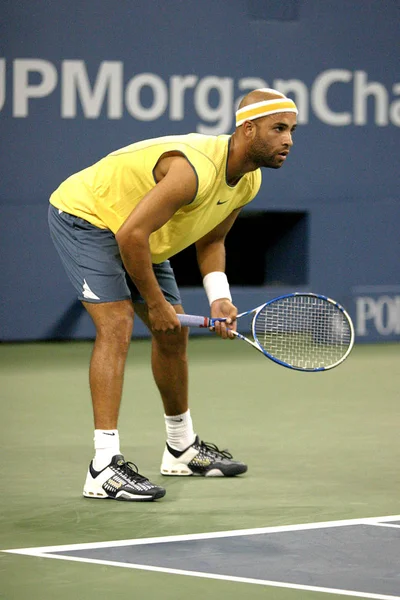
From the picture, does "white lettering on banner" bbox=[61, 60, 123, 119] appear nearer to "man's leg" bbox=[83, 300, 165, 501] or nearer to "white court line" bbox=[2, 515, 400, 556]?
"man's leg" bbox=[83, 300, 165, 501]

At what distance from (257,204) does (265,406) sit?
3774mm

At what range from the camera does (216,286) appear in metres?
5.43

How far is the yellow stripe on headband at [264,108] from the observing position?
197 inches

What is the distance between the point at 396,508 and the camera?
4.76 metres

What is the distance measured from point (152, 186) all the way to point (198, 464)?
1.27 meters

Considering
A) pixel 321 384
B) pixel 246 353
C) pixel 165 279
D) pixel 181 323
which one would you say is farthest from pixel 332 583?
pixel 246 353

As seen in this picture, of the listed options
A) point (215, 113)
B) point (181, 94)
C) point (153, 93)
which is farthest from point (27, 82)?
point (215, 113)

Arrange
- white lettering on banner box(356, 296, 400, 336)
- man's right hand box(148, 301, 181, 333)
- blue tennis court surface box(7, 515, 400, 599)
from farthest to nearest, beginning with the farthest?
white lettering on banner box(356, 296, 400, 336) → man's right hand box(148, 301, 181, 333) → blue tennis court surface box(7, 515, 400, 599)

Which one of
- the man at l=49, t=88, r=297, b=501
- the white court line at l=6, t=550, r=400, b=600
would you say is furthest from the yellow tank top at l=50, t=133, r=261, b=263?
the white court line at l=6, t=550, r=400, b=600

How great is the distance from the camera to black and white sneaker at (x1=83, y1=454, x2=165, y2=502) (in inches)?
192

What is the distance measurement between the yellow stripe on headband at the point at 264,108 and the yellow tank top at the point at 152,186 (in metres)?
0.14

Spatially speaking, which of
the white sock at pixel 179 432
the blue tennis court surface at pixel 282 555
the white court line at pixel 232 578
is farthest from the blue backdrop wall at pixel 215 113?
the white court line at pixel 232 578

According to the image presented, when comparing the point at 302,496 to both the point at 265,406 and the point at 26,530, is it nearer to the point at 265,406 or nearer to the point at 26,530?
the point at 26,530

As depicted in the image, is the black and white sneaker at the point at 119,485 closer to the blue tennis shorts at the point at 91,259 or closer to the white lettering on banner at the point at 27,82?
the blue tennis shorts at the point at 91,259
